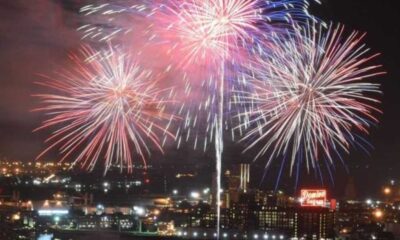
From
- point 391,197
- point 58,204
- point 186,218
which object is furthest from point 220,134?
point 58,204

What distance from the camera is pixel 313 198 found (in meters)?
33.4

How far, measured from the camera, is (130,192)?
190ft

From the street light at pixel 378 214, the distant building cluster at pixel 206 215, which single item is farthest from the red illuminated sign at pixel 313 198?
the street light at pixel 378 214

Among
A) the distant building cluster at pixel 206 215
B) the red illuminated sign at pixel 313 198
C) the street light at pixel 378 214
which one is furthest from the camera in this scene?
the street light at pixel 378 214

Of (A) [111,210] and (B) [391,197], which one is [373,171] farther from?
(A) [111,210]

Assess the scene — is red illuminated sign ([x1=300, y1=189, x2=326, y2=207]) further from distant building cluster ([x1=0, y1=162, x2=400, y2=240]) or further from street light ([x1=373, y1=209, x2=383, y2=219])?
street light ([x1=373, y1=209, x2=383, y2=219])

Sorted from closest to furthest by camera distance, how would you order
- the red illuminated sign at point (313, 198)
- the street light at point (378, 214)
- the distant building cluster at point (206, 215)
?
1. the distant building cluster at point (206, 215)
2. the red illuminated sign at point (313, 198)
3. the street light at point (378, 214)

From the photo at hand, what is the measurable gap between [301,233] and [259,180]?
2335 cm

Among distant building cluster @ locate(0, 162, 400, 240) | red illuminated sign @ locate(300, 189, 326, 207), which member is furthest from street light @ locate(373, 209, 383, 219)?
red illuminated sign @ locate(300, 189, 326, 207)

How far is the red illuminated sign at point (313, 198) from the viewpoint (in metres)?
33.2

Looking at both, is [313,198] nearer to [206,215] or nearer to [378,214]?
[378,214]

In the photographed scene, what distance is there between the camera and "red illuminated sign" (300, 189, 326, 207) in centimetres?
3319

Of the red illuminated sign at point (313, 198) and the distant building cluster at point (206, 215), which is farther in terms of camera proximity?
the red illuminated sign at point (313, 198)

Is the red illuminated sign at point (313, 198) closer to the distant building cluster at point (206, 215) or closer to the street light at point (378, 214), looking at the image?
the distant building cluster at point (206, 215)
